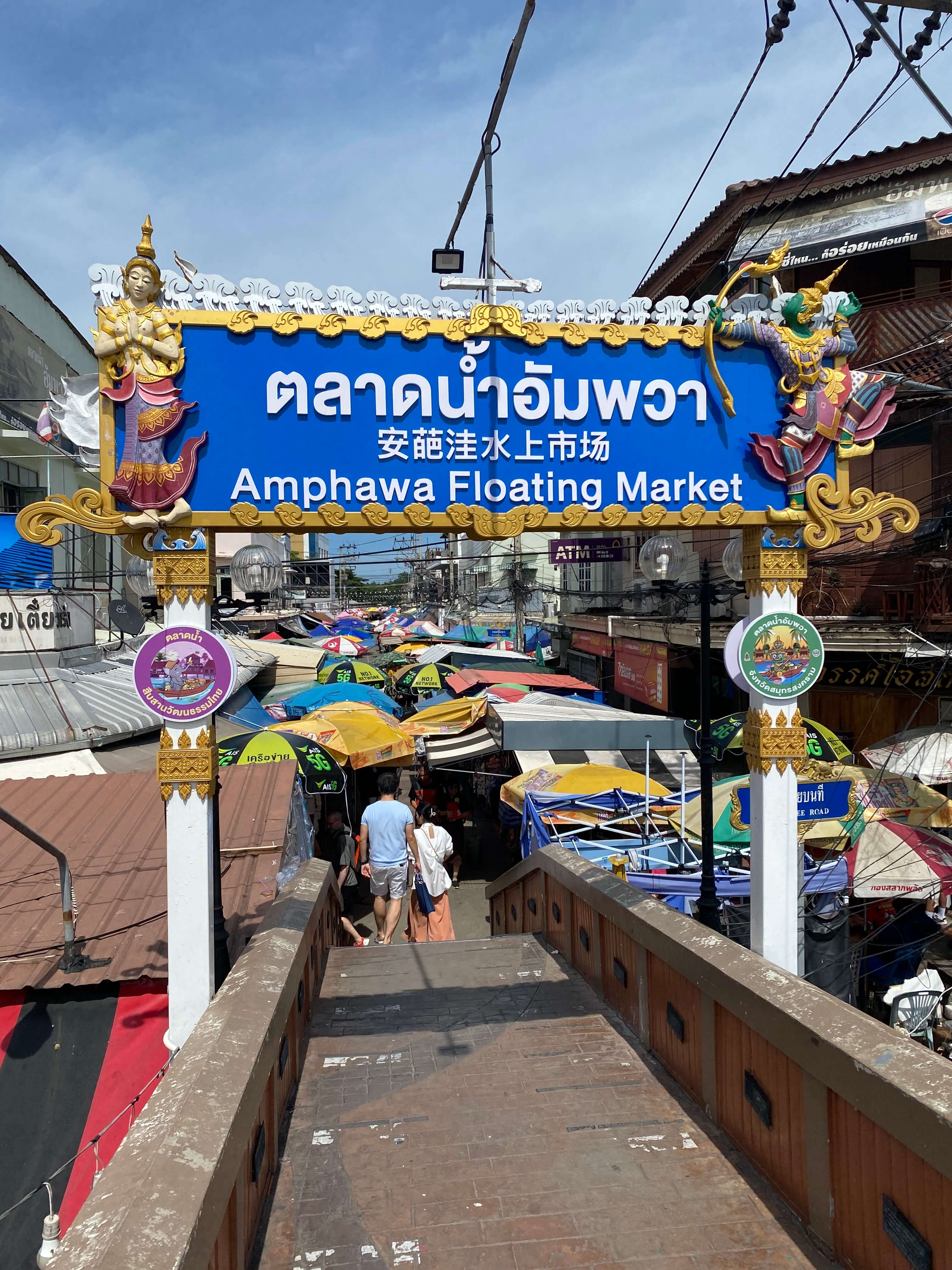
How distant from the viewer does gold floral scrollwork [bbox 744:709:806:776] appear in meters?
5.94

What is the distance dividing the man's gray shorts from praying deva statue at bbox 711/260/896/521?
221 inches

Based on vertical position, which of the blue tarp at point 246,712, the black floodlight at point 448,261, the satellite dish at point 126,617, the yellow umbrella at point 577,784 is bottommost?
the yellow umbrella at point 577,784

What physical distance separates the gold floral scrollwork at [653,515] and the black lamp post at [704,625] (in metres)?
0.66

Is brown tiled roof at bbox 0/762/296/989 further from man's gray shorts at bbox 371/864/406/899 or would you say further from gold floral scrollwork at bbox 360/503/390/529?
gold floral scrollwork at bbox 360/503/390/529

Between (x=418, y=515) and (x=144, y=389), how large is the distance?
6.44ft

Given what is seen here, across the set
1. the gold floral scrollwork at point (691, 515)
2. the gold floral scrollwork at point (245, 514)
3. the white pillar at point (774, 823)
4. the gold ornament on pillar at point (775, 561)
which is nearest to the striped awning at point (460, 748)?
the white pillar at point (774, 823)

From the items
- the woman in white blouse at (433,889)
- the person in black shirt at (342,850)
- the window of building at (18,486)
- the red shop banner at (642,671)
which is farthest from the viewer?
the window of building at (18,486)

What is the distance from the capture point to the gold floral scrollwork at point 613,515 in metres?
5.91

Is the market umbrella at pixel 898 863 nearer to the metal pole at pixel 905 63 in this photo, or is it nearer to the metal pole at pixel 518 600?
the metal pole at pixel 905 63

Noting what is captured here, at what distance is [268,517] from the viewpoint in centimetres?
562

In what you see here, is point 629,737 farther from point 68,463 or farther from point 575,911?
point 68,463

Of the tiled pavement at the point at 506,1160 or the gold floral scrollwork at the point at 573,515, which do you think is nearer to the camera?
the tiled pavement at the point at 506,1160

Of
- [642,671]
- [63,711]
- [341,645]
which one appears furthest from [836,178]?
[341,645]

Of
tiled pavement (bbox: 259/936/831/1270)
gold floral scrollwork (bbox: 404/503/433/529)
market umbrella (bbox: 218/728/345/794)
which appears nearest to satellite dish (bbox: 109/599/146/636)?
market umbrella (bbox: 218/728/345/794)
